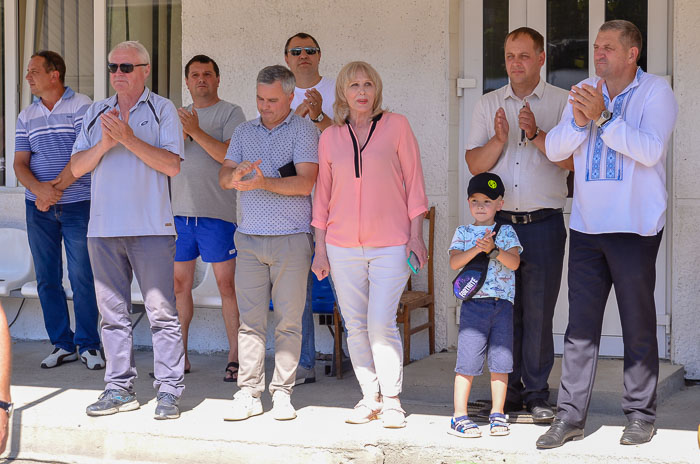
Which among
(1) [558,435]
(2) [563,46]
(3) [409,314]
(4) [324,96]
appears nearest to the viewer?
(1) [558,435]

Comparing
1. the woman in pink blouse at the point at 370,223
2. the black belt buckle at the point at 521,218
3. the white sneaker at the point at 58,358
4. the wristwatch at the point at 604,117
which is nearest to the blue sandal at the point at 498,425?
the woman in pink blouse at the point at 370,223

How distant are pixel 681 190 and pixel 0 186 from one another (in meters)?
5.50

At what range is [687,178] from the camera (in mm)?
5508

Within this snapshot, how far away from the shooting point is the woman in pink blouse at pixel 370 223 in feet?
14.7

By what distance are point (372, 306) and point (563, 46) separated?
99.4 inches

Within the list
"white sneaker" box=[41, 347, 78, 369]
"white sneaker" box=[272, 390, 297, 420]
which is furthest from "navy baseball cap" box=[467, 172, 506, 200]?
"white sneaker" box=[41, 347, 78, 369]

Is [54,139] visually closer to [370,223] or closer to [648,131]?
[370,223]

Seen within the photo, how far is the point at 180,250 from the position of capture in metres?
5.67

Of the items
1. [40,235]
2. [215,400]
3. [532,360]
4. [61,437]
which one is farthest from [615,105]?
[40,235]

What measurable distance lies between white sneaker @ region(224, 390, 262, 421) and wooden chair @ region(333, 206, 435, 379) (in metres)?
1.05

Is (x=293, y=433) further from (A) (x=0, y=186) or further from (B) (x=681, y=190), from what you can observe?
(A) (x=0, y=186)

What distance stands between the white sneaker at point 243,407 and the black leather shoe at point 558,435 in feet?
4.96

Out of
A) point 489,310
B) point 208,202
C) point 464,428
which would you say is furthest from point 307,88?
point 464,428

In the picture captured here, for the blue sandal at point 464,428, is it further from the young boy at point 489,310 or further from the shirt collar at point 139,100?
the shirt collar at point 139,100
